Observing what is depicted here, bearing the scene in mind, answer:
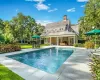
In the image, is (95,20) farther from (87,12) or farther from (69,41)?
(69,41)

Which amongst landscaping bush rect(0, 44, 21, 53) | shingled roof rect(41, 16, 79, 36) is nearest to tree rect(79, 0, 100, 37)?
shingled roof rect(41, 16, 79, 36)

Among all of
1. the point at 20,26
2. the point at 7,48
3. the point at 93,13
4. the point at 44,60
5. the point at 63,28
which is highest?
the point at 93,13

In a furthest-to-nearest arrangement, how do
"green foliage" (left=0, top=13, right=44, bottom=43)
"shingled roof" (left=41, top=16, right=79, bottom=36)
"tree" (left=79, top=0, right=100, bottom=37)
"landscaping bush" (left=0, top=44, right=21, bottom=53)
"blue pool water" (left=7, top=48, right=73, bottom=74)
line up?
"green foliage" (left=0, top=13, right=44, bottom=43) → "shingled roof" (left=41, top=16, right=79, bottom=36) → "tree" (left=79, top=0, right=100, bottom=37) → "landscaping bush" (left=0, top=44, right=21, bottom=53) → "blue pool water" (left=7, top=48, right=73, bottom=74)

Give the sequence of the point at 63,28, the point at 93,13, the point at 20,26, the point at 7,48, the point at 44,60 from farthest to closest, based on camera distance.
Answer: the point at 20,26
the point at 63,28
the point at 93,13
the point at 7,48
the point at 44,60

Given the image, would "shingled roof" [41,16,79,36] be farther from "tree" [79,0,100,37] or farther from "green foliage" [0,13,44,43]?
"tree" [79,0,100,37]

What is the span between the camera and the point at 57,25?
42.4m

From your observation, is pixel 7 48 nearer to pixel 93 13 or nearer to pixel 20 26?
pixel 93 13

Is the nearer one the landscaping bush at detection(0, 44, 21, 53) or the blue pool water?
the blue pool water

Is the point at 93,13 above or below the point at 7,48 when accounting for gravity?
above

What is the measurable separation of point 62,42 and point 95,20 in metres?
11.9

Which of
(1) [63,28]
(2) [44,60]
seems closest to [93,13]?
(1) [63,28]

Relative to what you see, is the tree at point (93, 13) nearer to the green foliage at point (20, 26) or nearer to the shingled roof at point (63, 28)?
the shingled roof at point (63, 28)

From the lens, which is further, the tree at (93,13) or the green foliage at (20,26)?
the green foliage at (20,26)

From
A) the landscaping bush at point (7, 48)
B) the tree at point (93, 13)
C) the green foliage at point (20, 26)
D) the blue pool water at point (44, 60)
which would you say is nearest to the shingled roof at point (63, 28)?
the green foliage at point (20, 26)
